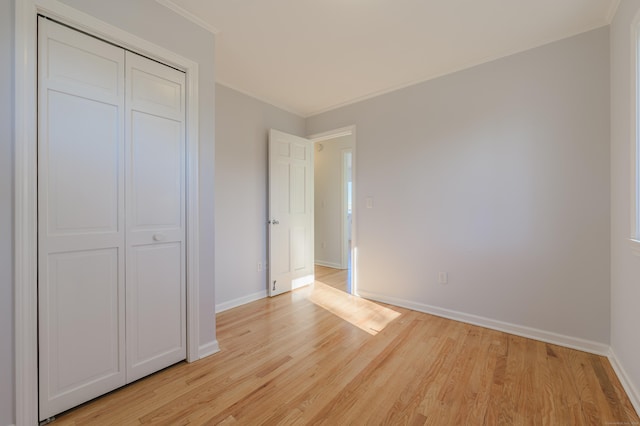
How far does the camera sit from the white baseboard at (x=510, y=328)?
6.88ft

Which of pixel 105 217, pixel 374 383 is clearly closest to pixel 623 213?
pixel 374 383

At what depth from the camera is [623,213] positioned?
1.75m

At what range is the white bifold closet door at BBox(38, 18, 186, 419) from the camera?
1424 millimetres

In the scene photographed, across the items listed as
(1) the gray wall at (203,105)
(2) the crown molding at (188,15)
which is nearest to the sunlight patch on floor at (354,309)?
(1) the gray wall at (203,105)

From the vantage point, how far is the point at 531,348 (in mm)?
2160

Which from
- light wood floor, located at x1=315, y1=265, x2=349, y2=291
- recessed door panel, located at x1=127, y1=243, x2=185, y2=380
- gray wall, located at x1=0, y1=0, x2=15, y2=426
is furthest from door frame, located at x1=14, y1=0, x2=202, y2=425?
A: light wood floor, located at x1=315, y1=265, x2=349, y2=291

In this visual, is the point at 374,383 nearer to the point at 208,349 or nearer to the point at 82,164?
the point at 208,349

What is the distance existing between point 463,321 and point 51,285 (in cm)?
319

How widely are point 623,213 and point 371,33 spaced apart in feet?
7.14

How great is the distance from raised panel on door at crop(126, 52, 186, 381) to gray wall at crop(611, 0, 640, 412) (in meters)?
2.83

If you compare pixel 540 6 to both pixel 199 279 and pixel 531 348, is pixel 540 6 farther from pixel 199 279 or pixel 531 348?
pixel 199 279

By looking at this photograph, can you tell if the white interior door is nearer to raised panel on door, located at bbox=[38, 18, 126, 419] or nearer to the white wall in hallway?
the white wall in hallway

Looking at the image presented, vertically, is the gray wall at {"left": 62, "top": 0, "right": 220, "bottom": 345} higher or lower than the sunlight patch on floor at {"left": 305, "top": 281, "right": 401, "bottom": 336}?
higher

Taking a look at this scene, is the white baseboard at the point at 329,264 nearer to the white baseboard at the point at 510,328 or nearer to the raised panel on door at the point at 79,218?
the white baseboard at the point at 510,328
